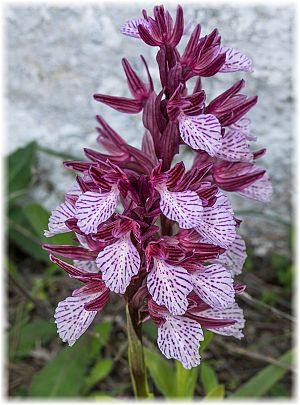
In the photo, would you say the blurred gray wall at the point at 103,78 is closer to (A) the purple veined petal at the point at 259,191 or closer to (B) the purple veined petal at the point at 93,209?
(A) the purple veined petal at the point at 259,191

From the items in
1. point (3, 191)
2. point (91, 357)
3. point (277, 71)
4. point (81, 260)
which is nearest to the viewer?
point (81, 260)

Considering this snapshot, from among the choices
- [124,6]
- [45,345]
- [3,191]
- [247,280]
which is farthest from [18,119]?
[247,280]

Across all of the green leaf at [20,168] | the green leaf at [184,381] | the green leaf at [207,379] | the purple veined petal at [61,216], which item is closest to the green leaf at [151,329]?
the green leaf at [207,379]

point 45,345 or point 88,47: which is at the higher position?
point 88,47

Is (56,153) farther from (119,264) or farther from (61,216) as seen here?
(119,264)

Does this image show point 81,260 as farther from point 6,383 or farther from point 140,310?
point 6,383

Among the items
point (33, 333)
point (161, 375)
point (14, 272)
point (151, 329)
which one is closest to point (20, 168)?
point (14, 272)
